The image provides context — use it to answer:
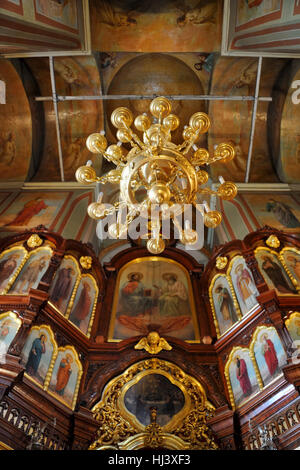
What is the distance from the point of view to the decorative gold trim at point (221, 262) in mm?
9013

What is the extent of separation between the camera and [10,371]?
5.44m

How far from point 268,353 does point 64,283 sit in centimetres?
462

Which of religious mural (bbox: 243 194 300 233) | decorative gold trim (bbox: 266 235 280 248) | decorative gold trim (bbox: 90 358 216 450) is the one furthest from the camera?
religious mural (bbox: 243 194 300 233)

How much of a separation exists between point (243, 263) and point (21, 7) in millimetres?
7701

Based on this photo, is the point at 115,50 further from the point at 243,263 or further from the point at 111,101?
the point at 243,263

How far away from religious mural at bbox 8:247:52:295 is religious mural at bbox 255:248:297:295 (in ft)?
16.4

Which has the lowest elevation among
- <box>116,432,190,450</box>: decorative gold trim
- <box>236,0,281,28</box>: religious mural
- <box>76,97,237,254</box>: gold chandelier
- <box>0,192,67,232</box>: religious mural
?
<box>116,432,190,450</box>: decorative gold trim

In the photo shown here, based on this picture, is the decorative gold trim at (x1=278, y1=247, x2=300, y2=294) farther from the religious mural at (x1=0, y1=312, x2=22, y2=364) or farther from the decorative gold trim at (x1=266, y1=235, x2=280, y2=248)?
the religious mural at (x1=0, y1=312, x2=22, y2=364)

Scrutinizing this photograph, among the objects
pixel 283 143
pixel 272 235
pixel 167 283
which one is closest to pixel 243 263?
pixel 272 235

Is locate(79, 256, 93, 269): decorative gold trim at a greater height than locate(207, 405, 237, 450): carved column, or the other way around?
locate(79, 256, 93, 269): decorative gold trim

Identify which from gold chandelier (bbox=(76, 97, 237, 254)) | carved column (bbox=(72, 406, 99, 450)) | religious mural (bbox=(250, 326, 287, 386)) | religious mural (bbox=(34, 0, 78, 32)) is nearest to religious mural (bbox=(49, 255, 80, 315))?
carved column (bbox=(72, 406, 99, 450))

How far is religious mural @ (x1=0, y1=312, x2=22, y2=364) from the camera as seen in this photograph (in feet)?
20.0

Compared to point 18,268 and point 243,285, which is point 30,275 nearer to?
point 18,268

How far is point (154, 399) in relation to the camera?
681cm
